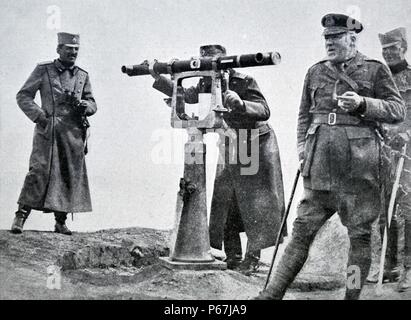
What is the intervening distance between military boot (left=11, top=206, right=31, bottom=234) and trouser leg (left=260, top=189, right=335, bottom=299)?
9.04ft

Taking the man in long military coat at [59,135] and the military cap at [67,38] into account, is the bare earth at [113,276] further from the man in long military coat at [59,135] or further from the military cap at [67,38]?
the military cap at [67,38]

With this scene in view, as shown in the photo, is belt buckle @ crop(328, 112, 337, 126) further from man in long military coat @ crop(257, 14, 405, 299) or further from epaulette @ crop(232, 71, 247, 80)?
epaulette @ crop(232, 71, 247, 80)

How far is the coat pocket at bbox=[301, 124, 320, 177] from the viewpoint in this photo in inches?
232

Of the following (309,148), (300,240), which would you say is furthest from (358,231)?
(309,148)

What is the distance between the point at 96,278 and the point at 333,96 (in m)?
2.89

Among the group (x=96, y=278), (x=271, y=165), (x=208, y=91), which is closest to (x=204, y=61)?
(x=208, y=91)

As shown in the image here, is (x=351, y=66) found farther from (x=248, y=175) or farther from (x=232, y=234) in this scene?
(x=232, y=234)

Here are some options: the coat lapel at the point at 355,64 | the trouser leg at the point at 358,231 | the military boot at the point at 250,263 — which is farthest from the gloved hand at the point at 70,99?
the trouser leg at the point at 358,231

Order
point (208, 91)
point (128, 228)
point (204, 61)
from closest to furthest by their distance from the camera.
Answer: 1. point (204, 61)
2. point (208, 91)
3. point (128, 228)

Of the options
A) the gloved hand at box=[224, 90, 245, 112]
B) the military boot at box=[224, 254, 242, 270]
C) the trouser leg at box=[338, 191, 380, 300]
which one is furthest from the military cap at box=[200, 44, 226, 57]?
the military boot at box=[224, 254, 242, 270]

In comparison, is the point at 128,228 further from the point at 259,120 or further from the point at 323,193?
the point at 323,193

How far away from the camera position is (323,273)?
713 cm

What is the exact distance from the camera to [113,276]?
679 cm

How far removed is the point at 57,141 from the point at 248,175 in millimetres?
2113
